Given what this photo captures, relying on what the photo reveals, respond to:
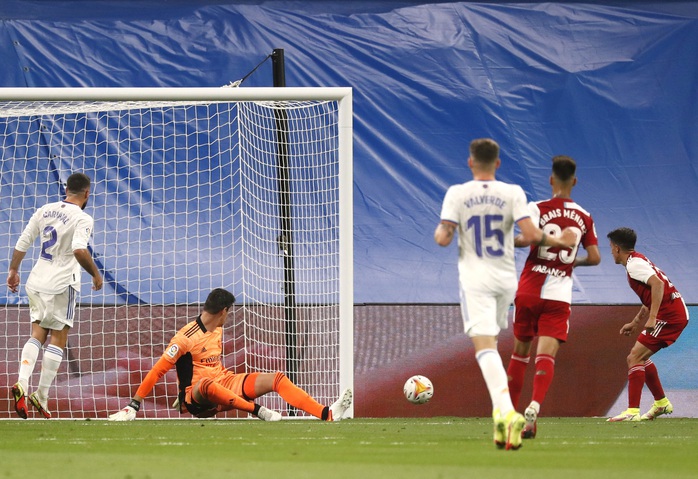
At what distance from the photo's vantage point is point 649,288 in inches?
366

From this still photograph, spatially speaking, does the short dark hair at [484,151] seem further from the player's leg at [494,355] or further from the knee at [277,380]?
the knee at [277,380]

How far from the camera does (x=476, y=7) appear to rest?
1397 cm

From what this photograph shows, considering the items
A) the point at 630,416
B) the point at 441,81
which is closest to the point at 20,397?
the point at 630,416

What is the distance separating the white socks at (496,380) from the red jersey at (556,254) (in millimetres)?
1194

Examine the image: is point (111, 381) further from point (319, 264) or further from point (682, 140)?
point (682, 140)

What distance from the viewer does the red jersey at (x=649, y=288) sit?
9195 millimetres

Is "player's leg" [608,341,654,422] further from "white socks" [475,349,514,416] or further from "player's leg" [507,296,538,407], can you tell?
"white socks" [475,349,514,416]

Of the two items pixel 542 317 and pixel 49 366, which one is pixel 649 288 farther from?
pixel 49 366

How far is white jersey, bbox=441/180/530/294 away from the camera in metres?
5.90

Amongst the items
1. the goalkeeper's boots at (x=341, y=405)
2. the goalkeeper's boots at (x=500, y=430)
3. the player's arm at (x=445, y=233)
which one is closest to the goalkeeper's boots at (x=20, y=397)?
the goalkeeper's boots at (x=341, y=405)

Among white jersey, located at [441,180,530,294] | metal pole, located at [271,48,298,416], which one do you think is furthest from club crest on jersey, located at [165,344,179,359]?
white jersey, located at [441,180,530,294]

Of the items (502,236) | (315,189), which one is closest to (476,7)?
(315,189)

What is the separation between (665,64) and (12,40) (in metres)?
7.76

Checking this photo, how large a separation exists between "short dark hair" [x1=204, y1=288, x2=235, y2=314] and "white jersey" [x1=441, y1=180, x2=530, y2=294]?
3.08m
